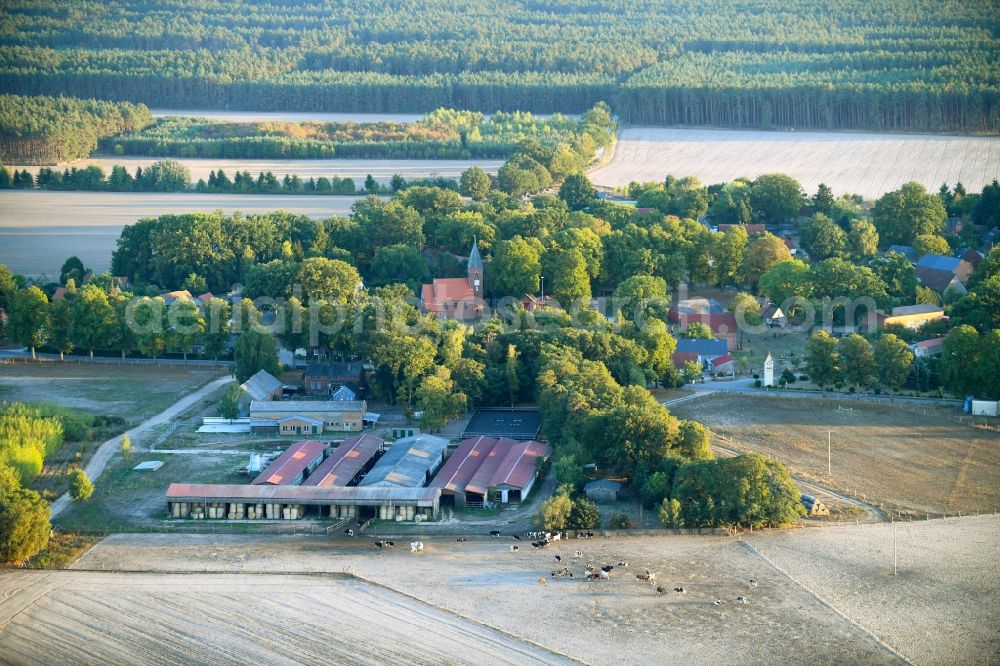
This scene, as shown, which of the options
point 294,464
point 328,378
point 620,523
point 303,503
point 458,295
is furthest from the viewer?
point 458,295

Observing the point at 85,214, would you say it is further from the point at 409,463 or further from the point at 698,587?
the point at 698,587

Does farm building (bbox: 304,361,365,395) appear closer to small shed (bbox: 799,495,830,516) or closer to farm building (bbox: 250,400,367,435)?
farm building (bbox: 250,400,367,435)

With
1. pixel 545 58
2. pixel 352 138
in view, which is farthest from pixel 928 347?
pixel 545 58

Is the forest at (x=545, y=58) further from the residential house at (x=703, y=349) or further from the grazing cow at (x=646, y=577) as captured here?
the grazing cow at (x=646, y=577)

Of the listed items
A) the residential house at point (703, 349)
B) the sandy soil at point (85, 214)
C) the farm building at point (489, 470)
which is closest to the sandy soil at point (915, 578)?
the farm building at point (489, 470)

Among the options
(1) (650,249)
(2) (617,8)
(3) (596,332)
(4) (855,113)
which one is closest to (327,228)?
(1) (650,249)

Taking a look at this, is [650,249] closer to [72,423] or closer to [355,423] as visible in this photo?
[355,423]
